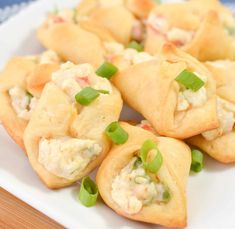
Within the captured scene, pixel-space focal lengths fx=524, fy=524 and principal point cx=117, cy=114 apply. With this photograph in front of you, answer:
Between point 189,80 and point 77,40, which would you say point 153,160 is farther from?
point 77,40

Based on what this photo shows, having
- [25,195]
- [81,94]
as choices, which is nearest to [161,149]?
[81,94]

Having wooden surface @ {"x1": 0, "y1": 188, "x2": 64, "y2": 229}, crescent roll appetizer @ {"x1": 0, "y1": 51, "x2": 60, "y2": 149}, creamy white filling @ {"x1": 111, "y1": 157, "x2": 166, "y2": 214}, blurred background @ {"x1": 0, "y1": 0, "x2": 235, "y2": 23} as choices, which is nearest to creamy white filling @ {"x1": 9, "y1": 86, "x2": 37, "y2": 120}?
crescent roll appetizer @ {"x1": 0, "y1": 51, "x2": 60, "y2": 149}

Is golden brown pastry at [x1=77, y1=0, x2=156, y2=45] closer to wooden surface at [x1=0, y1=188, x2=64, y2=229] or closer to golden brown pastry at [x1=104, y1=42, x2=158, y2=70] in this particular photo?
golden brown pastry at [x1=104, y1=42, x2=158, y2=70]

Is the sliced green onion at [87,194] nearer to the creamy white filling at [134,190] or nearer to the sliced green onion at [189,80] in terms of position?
the creamy white filling at [134,190]

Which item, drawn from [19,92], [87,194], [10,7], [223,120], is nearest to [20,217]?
[87,194]

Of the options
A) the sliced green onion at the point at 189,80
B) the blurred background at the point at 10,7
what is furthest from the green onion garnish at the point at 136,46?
the blurred background at the point at 10,7
